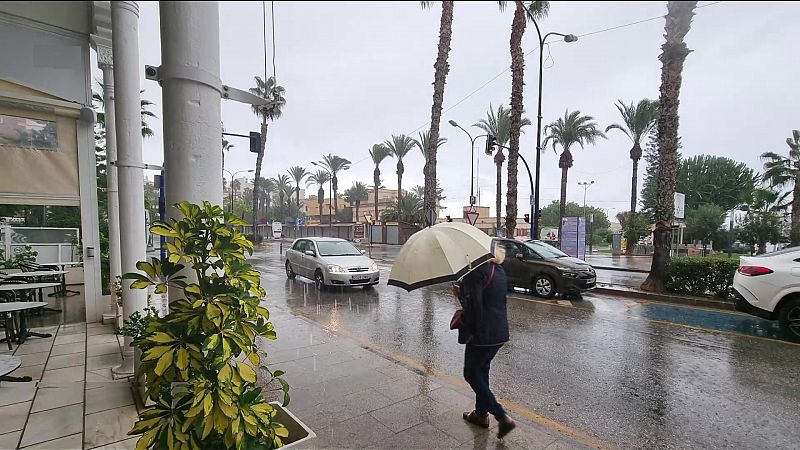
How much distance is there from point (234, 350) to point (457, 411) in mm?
2542

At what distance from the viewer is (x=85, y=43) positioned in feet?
20.4

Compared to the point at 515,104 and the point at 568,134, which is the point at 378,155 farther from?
the point at 515,104

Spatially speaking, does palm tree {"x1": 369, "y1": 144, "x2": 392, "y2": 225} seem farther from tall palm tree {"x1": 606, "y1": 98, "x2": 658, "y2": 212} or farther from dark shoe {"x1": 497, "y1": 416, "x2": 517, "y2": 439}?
dark shoe {"x1": 497, "y1": 416, "x2": 517, "y2": 439}

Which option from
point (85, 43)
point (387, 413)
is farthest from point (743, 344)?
point (85, 43)

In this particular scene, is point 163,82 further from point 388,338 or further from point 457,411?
point 388,338

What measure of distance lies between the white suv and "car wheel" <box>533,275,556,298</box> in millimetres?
3785

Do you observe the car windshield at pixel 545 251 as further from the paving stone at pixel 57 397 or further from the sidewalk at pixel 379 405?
the paving stone at pixel 57 397

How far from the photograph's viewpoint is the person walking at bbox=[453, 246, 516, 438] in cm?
336

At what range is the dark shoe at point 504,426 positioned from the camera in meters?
3.46

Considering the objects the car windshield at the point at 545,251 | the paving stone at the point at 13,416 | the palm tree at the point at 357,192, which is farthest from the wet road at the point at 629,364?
the palm tree at the point at 357,192

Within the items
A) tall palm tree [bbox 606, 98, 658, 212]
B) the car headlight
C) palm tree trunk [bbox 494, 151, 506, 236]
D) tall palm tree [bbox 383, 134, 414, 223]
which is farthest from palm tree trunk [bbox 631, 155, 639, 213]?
the car headlight

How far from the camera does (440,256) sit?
3.28 meters

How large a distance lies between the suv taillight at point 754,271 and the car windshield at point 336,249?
9.16m

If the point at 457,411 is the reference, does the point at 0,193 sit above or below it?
above
